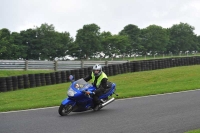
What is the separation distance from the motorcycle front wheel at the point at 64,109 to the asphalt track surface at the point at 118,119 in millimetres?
139

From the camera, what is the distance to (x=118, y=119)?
32.6 ft

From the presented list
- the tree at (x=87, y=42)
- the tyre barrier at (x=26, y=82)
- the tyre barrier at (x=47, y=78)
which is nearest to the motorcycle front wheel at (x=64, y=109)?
the tyre barrier at (x=26, y=82)

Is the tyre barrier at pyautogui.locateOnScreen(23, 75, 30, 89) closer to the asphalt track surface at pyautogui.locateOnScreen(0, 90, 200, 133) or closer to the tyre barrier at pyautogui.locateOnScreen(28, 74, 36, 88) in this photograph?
the tyre barrier at pyautogui.locateOnScreen(28, 74, 36, 88)

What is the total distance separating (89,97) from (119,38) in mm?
96753

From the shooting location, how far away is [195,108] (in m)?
11.2

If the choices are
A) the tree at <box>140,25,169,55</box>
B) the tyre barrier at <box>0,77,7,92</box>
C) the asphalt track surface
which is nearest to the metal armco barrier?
the tyre barrier at <box>0,77,7,92</box>

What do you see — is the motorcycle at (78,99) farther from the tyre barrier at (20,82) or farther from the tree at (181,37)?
the tree at (181,37)

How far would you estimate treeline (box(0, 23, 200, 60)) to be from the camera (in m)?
90.4

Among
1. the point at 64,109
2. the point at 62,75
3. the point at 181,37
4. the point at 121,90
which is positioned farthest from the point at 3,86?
the point at 181,37

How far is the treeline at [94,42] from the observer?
297 ft

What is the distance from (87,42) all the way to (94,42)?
6.46 ft

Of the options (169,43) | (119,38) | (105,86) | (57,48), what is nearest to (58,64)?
(105,86)

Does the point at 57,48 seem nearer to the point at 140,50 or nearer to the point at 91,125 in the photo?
the point at 140,50

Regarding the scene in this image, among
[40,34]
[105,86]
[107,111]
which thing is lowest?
[107,111]
